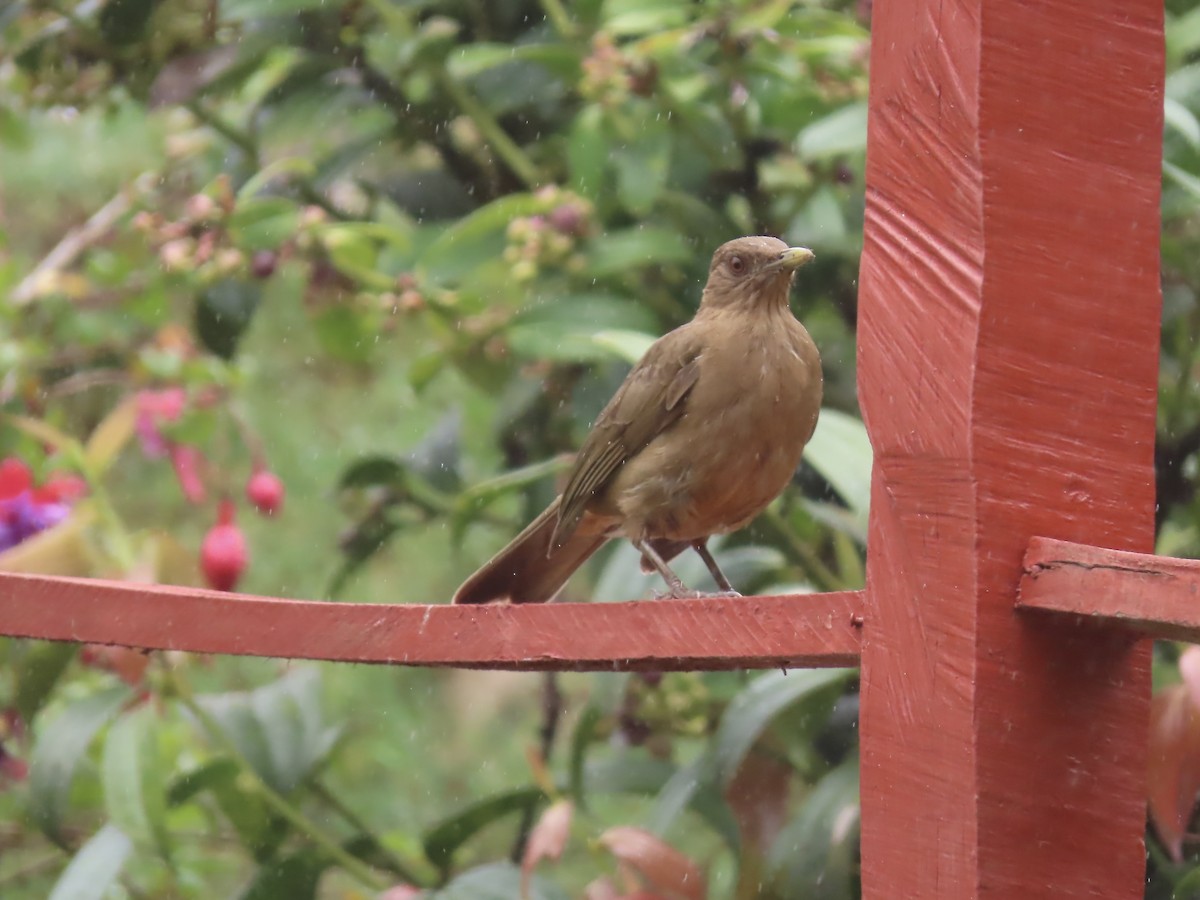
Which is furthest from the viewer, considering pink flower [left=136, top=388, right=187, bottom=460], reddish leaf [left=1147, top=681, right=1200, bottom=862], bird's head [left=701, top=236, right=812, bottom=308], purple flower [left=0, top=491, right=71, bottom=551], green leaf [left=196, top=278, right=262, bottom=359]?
pink flower [left=136, top=388, right=187, bottom=460]

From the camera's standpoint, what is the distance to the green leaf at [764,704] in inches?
101

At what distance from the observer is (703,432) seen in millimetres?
2436

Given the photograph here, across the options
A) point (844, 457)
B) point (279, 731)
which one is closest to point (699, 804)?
point (844, 457)

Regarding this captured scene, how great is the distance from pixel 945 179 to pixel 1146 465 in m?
0.29

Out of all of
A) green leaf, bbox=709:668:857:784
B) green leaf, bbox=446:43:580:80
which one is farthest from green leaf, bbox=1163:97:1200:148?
green leaf, bbox=446:43:580:80

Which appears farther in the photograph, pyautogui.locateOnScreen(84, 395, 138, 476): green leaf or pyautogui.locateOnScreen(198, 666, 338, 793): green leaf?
pyautogui.locateOnScreen(84, 395, 138, 476): green leaf

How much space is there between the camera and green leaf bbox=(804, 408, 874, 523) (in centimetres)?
240

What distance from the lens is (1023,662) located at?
139 cm

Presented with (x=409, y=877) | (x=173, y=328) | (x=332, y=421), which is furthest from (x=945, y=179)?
(x=332, y=421)

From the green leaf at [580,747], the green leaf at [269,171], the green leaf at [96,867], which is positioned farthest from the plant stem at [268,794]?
the green leaf at [269,171]

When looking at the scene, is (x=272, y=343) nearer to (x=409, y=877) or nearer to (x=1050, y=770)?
(x=409, y=877)

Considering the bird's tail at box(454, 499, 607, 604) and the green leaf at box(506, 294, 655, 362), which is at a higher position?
the green leaf at box(506, 294, 655, 362)

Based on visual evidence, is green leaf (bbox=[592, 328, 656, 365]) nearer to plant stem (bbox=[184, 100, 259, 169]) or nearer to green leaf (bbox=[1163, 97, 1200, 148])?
green leaf (bbox=[1163, 97, 1200, 148])

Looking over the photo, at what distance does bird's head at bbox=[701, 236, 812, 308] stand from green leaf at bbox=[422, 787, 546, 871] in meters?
0.95
